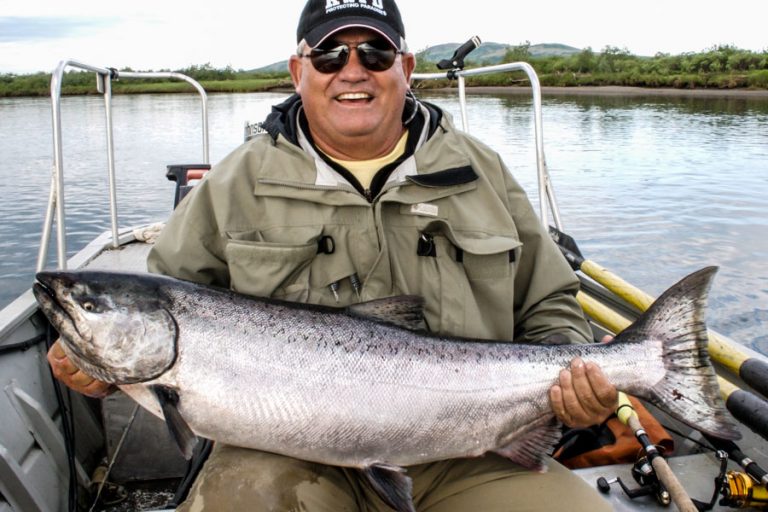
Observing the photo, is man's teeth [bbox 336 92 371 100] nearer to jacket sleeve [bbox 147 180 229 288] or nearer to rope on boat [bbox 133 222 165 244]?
jacket sleeve [bbox 147 180 229 288]

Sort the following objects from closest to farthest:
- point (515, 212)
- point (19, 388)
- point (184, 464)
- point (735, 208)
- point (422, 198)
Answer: point (422, 198)
point (515, 212)
point (19, 388)
point (184, 464)
point (735, 208)

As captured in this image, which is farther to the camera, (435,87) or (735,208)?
(435,87)

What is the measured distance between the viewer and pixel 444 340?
2621mm

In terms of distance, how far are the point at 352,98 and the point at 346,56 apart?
0.19 metres

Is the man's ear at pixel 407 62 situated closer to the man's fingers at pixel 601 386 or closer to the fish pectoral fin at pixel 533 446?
the man's fingers at pixel 601 386

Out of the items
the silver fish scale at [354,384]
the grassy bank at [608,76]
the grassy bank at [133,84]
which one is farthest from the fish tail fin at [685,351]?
the grassy bank at [133,84]

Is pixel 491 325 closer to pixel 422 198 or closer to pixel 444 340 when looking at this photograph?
pixel 444 340

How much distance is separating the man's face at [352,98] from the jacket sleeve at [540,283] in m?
0.63

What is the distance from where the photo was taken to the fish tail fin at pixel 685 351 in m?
2.49

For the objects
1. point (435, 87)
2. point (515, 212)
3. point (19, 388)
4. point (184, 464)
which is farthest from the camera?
point (435, 87)

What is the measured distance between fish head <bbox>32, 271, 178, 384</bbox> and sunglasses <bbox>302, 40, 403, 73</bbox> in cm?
129

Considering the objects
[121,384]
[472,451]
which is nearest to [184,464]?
[121,384]

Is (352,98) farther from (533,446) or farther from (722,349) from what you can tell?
(722,349)

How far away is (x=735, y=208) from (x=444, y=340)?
13600 mm
